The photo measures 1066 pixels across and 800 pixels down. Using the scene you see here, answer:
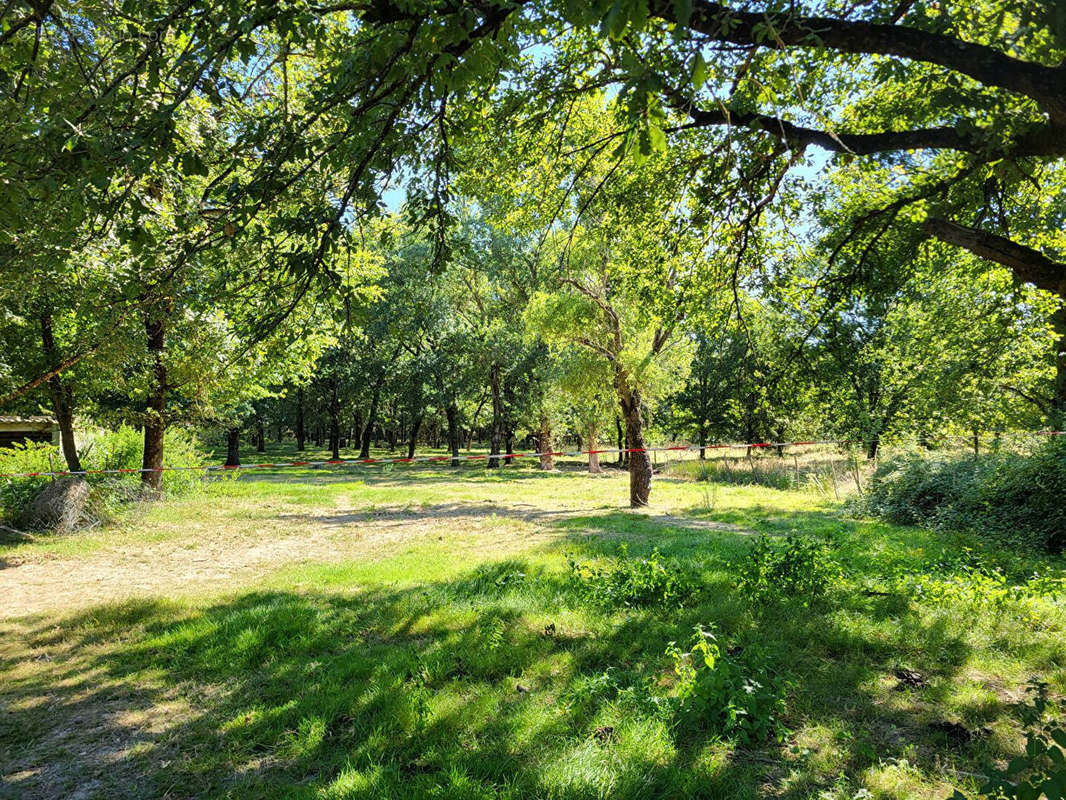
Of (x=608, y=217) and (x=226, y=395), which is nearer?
(x=608, y=217)

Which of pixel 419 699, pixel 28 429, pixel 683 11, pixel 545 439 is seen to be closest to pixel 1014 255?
pixel 683 11

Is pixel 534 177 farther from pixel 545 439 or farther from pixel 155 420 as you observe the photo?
pixel 545 439

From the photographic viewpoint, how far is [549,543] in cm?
929

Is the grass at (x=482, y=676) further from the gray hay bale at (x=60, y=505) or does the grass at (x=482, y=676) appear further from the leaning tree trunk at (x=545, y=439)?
the leaning tree trunk at (x=545, y=439)

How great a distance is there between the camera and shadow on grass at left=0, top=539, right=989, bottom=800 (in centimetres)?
298

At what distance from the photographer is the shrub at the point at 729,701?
10.7 ft

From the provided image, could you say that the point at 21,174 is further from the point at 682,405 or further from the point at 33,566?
the point at 682,405

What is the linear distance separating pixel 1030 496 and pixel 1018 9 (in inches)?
323

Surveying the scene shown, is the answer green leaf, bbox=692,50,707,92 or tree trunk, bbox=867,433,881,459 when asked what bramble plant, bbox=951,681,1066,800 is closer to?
green leaf, bbox=692,50,707,92

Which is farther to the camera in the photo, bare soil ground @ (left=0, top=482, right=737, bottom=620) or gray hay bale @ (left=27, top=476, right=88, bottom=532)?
gray hay bale @ (left=27, top=476, right=88, bottom=532)

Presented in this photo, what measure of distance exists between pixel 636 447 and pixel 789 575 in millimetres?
9400

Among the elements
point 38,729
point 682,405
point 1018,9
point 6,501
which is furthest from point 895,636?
point 682,405

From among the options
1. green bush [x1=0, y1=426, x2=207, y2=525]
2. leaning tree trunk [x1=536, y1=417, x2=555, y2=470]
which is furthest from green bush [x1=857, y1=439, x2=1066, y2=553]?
leaning tree trunk [x1=536, y1=417, x2=555, y2=470]

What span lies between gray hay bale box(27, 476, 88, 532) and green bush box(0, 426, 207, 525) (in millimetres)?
257
